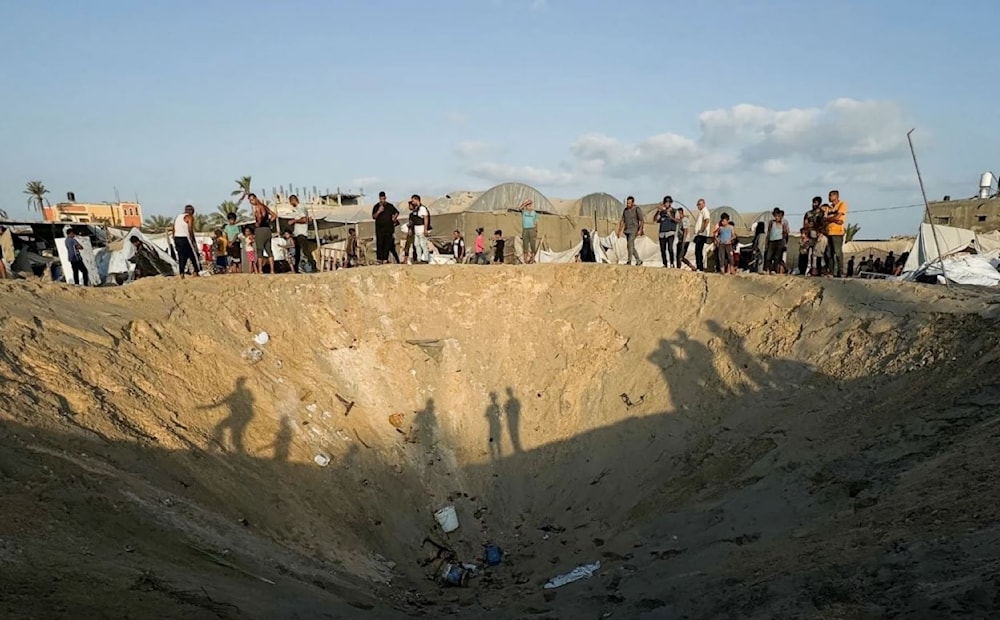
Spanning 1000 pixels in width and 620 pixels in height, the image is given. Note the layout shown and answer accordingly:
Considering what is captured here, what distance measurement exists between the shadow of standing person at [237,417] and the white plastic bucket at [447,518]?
318cm

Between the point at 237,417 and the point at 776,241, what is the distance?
35.2 feet

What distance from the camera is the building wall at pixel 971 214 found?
2294cm

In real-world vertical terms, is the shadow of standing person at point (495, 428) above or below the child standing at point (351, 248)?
below

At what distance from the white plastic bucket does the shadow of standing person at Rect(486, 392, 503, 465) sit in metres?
1.32

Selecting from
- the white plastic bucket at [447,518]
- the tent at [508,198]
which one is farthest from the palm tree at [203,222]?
the white plastic bucket at [447,518]

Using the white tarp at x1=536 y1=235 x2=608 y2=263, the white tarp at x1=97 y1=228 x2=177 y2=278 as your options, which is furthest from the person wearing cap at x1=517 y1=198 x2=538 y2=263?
the white tarp at x1=97 y1=228 x2=177 y2=278

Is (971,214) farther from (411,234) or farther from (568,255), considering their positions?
(411,234)

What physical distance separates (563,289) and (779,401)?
5.27 meters

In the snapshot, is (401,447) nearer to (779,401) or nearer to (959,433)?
(779,401)

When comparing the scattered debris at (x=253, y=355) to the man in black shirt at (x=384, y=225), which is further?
the man in black shirt at (x=384, y=225)

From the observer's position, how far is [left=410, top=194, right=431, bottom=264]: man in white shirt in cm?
1323

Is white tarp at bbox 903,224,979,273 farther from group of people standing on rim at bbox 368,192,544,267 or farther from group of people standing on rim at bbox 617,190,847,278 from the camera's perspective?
group of people standing on rim at bbox 368,192,544,267

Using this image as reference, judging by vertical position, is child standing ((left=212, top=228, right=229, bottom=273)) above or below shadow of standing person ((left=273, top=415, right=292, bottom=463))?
above

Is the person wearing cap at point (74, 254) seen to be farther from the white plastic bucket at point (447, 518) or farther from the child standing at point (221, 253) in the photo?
the white plastic bucket at point (447, 518)
